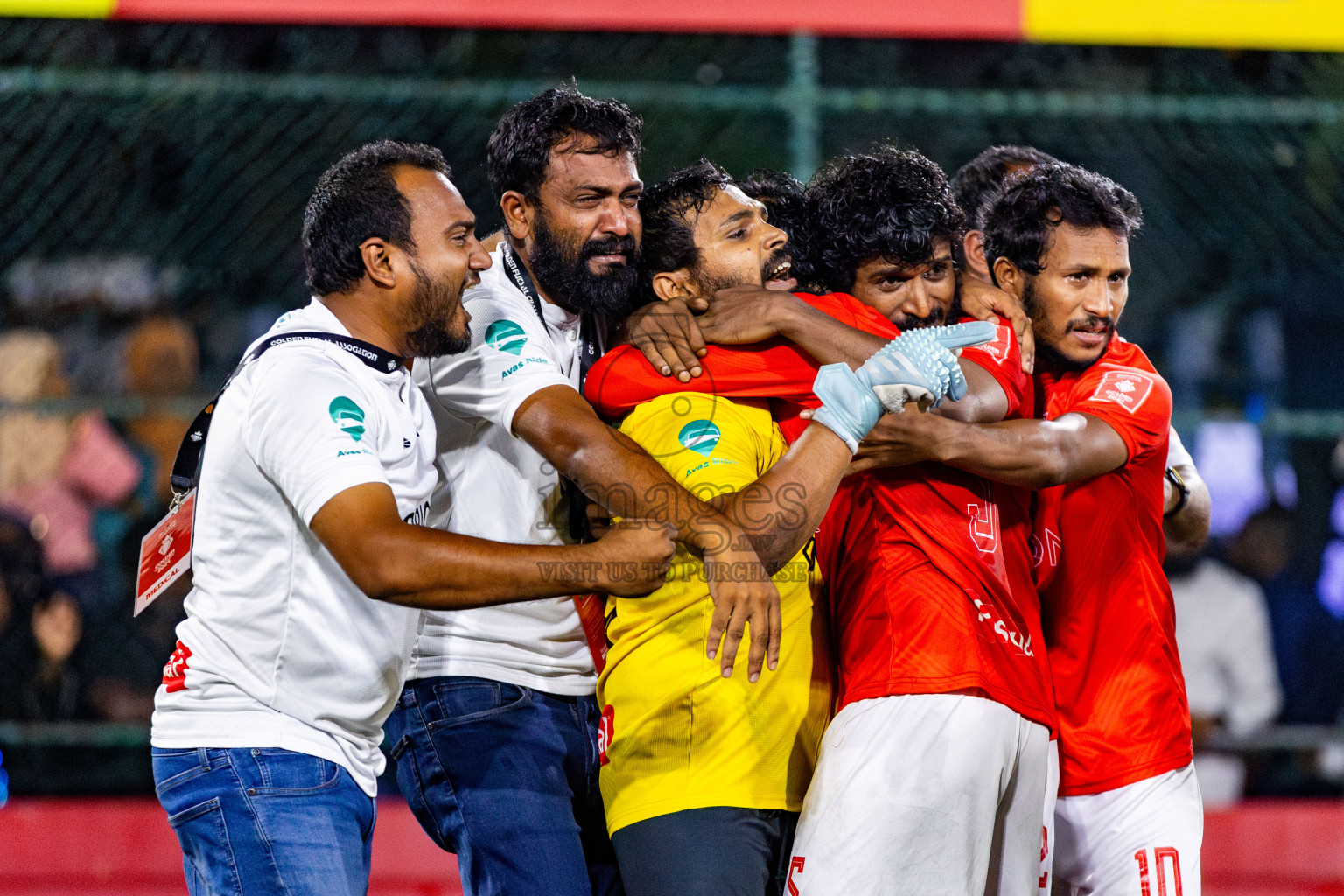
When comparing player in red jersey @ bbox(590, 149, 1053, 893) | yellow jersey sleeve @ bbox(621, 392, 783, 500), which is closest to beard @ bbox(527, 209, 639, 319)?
player in red jersey @ bbox(590, 149, 1053, 893)

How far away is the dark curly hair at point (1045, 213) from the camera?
2.76 m

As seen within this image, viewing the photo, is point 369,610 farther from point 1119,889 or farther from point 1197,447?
point 1197,447

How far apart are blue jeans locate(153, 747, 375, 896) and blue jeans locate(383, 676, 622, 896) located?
324 mm

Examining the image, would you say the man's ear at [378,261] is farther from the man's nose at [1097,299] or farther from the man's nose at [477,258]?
the man's nose at [1097,299]

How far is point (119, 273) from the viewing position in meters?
5.86

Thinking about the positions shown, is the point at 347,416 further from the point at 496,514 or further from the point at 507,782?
the point at 507,782

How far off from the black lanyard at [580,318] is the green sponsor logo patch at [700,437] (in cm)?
42

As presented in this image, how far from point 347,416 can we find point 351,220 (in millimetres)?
471

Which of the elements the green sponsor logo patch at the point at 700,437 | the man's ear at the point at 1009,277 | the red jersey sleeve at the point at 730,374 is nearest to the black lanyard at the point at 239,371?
the red jersey sleeve at the point at 730,374

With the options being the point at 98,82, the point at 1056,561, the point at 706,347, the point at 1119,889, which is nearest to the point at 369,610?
the point at 706,347

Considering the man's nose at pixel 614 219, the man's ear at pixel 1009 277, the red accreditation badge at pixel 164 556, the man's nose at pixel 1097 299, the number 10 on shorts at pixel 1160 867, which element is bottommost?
the number 10 on shorts at pixel 1160 867

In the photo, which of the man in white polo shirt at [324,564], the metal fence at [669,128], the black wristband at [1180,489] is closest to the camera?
the man in white polo shirt at [324,564]

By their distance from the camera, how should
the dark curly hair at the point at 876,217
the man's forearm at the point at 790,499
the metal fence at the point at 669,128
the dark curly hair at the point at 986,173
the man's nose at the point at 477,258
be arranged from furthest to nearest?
1. the metal fence at the point at 669,128
2. the dark curly hair at the point at 986,173
3. the dark curly hair at the point at 876,217
4. the man's nose at the point at 477,258
5. the man's forearm at the point at 790,499

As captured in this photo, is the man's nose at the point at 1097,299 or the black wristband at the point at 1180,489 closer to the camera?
the man's nose at the point at 1097,299
